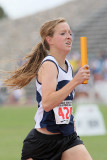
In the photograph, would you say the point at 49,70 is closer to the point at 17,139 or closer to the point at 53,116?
the point at 53,116

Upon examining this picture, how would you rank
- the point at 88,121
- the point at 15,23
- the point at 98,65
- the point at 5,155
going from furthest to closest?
1. the point at 15,23
2. the point at 98,65
3. the point at 88,121
4. the point at 5,155

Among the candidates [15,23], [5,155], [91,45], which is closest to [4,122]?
[5,155]

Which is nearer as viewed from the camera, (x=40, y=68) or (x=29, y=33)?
(x=40, y=68)

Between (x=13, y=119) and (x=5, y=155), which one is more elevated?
(x=13, y=119)

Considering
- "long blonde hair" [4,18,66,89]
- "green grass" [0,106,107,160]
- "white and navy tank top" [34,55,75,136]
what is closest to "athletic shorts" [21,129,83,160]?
"white and navy tank top" [34,55,75,136]

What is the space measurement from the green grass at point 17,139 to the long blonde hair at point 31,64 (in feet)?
11.8

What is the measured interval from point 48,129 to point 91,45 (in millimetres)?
24909

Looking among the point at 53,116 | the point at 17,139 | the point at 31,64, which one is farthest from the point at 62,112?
the point at 17,139

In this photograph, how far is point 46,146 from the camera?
4621 mm

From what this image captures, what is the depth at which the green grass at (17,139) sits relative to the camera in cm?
872

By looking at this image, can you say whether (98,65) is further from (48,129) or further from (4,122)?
(48,129)

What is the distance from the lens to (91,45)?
96.1 ft

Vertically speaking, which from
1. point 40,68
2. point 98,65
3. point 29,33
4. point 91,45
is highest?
point 29,33

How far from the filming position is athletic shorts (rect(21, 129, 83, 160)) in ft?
15.1
